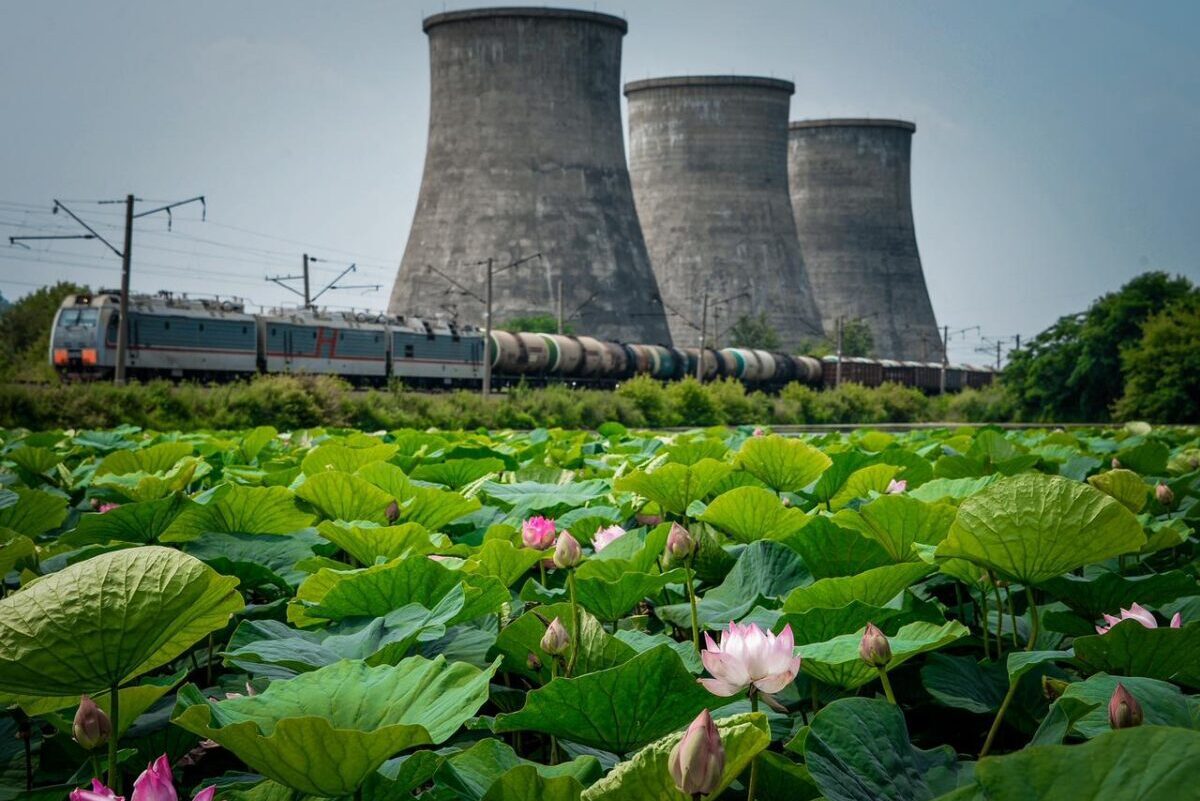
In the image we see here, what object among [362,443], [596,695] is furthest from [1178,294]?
[596,695]

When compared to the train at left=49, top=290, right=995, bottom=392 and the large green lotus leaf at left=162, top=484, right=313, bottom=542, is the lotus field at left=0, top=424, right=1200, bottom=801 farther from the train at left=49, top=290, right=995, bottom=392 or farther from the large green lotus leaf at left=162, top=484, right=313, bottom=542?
the train at left=49, top=290, right=995, bottom=392

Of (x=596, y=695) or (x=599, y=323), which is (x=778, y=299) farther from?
(x=596, y=695)

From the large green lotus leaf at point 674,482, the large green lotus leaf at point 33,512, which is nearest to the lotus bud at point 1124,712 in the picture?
the large green lotus leaf at point 674,482

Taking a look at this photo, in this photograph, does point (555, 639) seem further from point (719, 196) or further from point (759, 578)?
point (719, 196)

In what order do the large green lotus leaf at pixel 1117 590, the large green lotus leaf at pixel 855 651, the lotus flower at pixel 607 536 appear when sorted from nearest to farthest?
the large green lotus leaf at pixel 855 651
the large green lotus leaf at pixel 1117 590
the lotus flower at pixel 607 536

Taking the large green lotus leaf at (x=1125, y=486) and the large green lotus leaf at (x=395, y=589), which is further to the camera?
the large green lotus leaf at (x=1125, y=486)

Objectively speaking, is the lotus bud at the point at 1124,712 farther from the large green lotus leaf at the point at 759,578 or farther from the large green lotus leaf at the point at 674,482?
the large green lotus leaf at the point at 674,482

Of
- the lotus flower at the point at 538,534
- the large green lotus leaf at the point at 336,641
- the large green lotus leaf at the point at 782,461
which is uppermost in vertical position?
the large green lotus leaf at the point at 782,461

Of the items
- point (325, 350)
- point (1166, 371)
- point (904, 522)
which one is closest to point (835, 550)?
point (904, 522)
